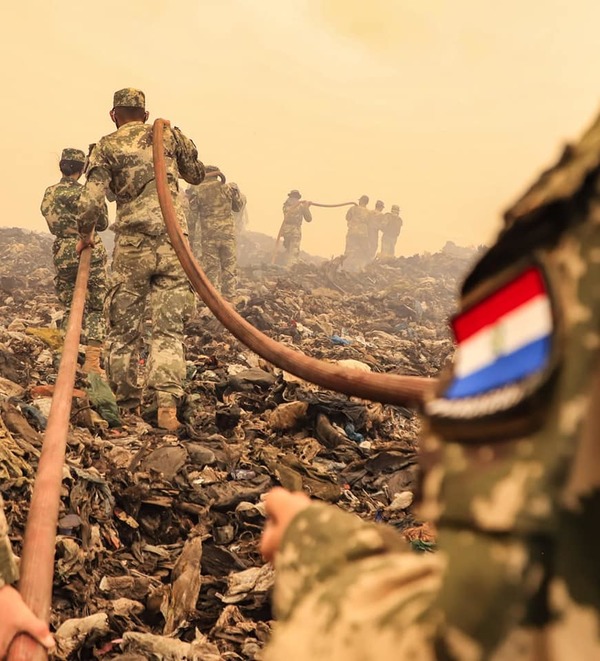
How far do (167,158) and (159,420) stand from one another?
205 centimetres

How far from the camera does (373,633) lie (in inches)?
21.9

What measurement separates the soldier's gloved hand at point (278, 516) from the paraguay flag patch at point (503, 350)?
0.90 feet

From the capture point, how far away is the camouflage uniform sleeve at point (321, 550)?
66cm

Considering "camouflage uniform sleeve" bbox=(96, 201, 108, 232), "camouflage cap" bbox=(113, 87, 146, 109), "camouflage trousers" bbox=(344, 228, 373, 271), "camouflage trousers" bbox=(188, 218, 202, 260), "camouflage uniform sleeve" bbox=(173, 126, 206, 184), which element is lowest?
"camouflage uniform sleeve" bbox=(96, 201, 108, 232)

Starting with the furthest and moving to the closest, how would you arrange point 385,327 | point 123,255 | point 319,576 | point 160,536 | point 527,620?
1. point 385,327
2. point 123,255
3. point 160,536
4. point 319,576
5. point 527,620

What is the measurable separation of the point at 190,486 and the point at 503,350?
3115 millimetres

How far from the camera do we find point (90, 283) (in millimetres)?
6141

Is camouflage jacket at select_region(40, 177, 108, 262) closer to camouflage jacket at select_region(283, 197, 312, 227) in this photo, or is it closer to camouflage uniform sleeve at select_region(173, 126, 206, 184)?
camouflage uniform sleeve at select_region(173, 126, 206, 184)

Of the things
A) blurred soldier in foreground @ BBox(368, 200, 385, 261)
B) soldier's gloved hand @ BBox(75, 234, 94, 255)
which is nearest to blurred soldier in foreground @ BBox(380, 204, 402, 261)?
blurred soldier in foreground @ BBox(368, 200, 385, 261)

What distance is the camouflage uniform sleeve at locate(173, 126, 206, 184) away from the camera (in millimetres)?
4832

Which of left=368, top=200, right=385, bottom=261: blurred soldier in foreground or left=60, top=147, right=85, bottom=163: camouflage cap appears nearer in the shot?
left=60, top=147, right=85, bottom=163: camouflage cap

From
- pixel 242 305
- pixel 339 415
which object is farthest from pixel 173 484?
pixel 242 305

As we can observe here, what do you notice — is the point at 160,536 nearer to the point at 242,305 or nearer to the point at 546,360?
the point at 546,360

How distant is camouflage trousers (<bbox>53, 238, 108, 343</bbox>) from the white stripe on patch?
5654mm
